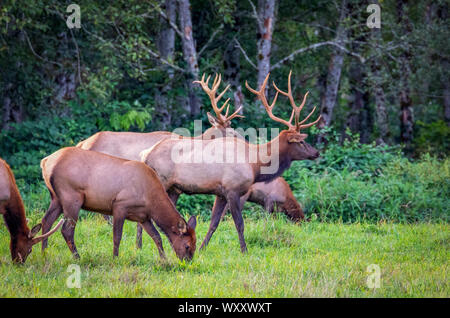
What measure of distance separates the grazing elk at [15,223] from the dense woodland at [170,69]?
18.8ft

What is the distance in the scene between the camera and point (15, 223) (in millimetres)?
7262

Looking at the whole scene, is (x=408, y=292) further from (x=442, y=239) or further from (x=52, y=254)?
(x=52, y=254)

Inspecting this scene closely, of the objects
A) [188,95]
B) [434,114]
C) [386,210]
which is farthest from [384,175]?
[434,114]

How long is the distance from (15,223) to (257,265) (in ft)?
9.34

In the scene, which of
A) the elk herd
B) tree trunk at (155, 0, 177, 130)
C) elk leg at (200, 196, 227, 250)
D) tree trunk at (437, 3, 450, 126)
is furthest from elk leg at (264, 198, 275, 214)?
tree trunk at (437, 3, 450, 126)

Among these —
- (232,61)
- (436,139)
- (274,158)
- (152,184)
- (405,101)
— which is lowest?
(436,139)

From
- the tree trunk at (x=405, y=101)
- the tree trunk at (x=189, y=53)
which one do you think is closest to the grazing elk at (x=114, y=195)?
the tree trunk at (x=189, y=53)

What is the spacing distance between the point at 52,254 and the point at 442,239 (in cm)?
535

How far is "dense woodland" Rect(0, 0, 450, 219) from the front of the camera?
45.6ft

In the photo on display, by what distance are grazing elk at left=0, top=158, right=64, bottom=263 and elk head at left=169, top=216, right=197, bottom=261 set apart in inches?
57.1

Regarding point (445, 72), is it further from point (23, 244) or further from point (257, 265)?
point (23, 244)

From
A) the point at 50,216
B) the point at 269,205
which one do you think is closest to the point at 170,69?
the point at 269,205

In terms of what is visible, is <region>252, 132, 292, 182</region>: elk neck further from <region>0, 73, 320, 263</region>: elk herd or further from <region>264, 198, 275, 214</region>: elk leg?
<region>264, 198, 275, 214</region>: elk leg
